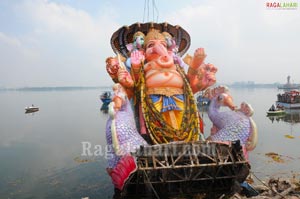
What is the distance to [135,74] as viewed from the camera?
25.0ft

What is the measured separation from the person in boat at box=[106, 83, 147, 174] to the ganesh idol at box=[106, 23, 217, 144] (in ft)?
2.29

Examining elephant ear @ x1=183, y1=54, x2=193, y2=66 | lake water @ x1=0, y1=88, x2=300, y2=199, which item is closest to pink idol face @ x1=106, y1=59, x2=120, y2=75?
elephant ear @ x1=183, y1=54, x2=193, y2=66

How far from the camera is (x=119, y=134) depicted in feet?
19.2

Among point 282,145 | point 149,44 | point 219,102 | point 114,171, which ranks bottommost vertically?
point 282,145

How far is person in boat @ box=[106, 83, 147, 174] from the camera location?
5.73m

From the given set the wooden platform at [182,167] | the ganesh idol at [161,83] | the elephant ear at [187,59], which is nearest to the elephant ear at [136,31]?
the ganesh idol at [161,83]

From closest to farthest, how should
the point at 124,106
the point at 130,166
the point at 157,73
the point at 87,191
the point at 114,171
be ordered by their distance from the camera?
the point at 130,166, the point at 114,171, the point at 124,106, the point at 157,73, the point at 87,191

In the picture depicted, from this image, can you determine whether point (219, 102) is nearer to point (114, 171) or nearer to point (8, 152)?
point (114, 171)

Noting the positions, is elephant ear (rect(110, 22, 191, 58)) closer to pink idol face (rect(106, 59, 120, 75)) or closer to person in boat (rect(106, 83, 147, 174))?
pink idol face (rect(106, 59, 120, 75))

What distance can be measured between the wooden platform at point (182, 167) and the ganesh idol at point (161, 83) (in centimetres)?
81

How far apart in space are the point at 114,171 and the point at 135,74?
9.70 feet

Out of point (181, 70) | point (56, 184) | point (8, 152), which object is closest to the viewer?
point (181, 70)

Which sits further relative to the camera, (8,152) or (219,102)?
(8,152)

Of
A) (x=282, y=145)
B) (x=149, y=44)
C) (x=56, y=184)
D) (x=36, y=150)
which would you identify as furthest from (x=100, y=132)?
(x=149, y=44)
